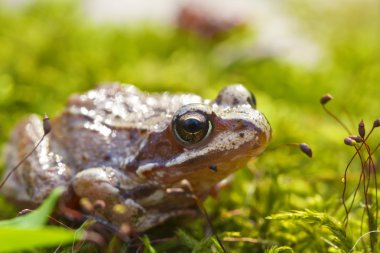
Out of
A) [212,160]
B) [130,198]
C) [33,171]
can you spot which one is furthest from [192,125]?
[33,171]

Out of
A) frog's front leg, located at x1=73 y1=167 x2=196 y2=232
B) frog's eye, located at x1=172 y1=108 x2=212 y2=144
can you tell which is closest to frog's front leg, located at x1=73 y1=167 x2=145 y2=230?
frog's front leg, located at x1=73 y1=167 x2=196 y2=232

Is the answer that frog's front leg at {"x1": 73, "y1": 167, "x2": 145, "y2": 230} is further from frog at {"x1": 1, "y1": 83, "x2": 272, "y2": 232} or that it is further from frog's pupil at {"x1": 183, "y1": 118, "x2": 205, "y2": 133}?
frog's pupil at {"x1": 183, "y1": 118, "x2": 205, "y2": 133}

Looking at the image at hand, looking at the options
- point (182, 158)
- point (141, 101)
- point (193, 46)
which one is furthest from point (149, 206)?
point (193, 46)

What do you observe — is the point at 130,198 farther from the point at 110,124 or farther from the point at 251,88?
the point at 251,88

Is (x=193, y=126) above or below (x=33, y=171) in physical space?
above

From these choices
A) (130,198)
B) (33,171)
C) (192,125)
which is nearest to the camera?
(192,125)

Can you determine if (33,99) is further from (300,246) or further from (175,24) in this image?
(300,246)
